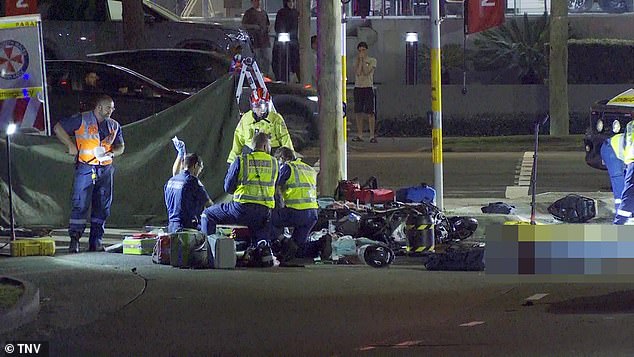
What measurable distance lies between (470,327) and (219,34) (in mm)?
18092

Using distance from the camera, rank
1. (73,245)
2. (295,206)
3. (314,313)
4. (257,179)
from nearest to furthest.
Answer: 1. (314,313)
2. (257,179)
3. (295,206)
4. (73,245)

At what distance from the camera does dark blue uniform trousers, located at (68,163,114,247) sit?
14.7 m

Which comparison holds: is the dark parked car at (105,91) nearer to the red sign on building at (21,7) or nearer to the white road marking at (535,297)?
the red sign on building at (21,7)

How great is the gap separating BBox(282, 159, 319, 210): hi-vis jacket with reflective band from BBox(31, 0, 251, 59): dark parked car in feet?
42.9

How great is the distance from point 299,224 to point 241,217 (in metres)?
0.62

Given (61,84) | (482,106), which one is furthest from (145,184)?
(482,106)

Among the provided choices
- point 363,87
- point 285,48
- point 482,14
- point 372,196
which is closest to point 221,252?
point 372,196

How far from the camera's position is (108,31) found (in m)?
30.6

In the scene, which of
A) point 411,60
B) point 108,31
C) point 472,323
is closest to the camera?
point 472,323

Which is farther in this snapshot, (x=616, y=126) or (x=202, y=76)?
(x=202, y=76)

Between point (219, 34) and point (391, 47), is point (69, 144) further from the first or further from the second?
point (391, 47)

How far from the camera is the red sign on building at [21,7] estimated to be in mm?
16062

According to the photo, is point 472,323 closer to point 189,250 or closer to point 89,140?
point 189,250

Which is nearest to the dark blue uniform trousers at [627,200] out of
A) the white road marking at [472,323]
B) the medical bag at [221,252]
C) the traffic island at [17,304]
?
the medical bag at [221,252]
